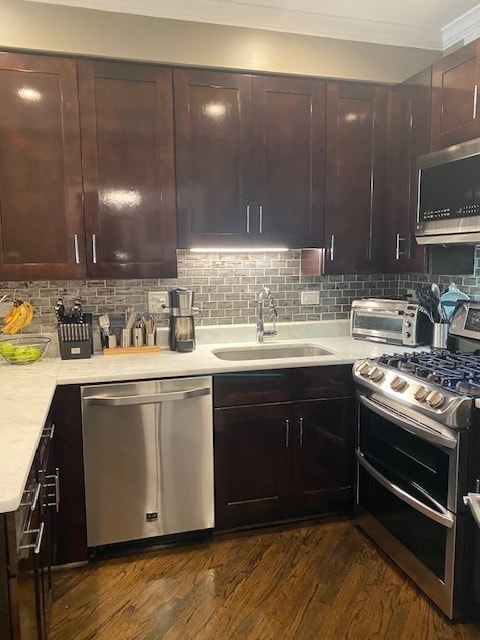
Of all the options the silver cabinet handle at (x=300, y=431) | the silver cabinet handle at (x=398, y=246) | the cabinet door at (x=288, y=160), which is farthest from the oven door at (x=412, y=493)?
the cabinet door at (x=288, y=160)

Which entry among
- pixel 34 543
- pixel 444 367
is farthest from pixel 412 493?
pixel 34 543

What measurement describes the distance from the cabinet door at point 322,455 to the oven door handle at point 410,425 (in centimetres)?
22

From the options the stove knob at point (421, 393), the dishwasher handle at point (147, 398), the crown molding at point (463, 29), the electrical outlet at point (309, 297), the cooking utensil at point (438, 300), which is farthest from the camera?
the electrical outlet at point (309, 297)

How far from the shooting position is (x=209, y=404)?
8.12ft

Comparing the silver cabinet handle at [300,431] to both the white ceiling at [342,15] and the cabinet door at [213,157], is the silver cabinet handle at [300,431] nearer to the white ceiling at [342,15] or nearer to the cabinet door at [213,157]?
the cabinet door at [213,157]

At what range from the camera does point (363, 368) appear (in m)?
2.48

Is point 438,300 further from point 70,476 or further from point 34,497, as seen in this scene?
point 34,497

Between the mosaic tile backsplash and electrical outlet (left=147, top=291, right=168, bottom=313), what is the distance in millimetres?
33

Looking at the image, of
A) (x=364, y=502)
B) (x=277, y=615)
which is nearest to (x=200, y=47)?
(x=364, y=502)

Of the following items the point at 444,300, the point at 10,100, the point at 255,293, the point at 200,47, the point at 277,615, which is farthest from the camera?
the point at 255,293

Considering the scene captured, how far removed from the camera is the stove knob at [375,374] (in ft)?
7.74

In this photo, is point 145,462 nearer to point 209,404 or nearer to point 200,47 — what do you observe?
point 209,404

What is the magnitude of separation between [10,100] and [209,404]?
5.56 feet

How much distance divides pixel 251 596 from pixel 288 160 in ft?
7.07
